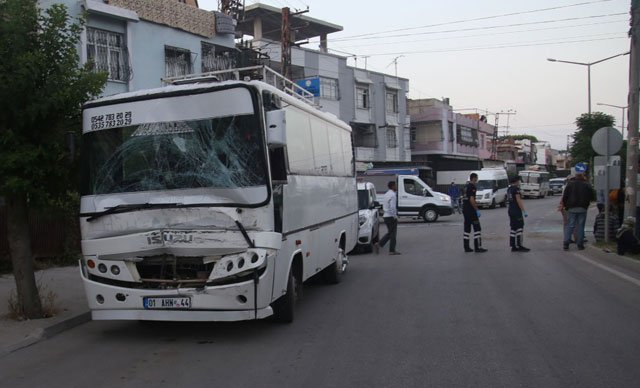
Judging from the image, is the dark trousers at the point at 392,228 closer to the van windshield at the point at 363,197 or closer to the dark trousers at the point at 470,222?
the van windshield at the point at 363,197

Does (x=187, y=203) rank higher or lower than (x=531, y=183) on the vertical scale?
higher

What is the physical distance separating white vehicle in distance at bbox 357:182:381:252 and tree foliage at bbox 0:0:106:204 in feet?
30.0

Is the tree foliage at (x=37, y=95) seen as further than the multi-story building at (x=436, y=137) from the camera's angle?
No

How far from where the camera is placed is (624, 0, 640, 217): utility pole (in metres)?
14.1

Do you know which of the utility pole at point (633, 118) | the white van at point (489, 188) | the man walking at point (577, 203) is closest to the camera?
the man walking at point (577, 203)

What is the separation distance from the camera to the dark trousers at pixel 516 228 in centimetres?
1422

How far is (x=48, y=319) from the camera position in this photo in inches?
298

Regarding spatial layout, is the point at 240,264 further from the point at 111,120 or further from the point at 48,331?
the point at 48,331

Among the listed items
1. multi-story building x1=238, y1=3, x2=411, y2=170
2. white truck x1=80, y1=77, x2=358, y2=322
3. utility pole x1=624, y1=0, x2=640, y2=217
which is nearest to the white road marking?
utility pole x1=624, y1=0, x2=640, y2=217

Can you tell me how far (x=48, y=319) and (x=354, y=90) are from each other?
3743 centimetres

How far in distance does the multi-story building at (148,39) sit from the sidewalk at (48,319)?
322 inches

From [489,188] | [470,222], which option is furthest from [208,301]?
[489,188]

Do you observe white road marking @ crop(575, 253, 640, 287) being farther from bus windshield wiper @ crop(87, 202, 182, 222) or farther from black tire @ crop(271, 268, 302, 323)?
bus windshield wiper @ crop(87, 202, 182, 222)

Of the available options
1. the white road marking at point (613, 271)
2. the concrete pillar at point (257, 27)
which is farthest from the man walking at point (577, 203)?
the concrete pillar at point (257, 27)
